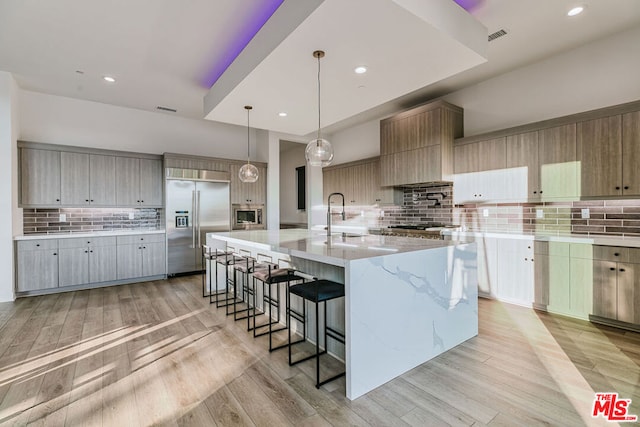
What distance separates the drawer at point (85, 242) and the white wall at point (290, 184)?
418 cm

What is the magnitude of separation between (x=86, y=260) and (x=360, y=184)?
474 cm

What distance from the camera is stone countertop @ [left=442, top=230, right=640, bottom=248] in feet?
9.61

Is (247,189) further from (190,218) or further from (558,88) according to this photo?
(558,88)

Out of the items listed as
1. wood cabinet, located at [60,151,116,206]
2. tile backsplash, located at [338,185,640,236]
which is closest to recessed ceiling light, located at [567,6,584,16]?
tile backsplash, located at [338,185,640,236]

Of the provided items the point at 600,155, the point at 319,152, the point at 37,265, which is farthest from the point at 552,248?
the point at 37,265

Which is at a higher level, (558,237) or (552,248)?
(558,237)

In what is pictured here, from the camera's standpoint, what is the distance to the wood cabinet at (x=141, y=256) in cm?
488

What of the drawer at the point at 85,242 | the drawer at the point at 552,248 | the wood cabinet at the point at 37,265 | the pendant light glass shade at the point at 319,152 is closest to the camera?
the pendant light glass shade at the point at 319,152

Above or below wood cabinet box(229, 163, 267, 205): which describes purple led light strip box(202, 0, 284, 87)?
above

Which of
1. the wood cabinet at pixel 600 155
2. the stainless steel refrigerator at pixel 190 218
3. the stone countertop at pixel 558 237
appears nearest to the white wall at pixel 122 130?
the stainless steel refrigerator at pixel 190 218

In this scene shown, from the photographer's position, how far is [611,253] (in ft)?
9.70

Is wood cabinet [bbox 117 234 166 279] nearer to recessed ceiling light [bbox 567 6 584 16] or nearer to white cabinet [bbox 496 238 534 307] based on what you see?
white cabinet [bbox 496 238 534 307]

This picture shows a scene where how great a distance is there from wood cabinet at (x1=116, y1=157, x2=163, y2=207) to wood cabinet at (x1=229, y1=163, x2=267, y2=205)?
125 cm

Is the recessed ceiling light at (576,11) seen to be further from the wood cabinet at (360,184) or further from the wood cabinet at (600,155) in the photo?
the wood cabinet at (360,184)
